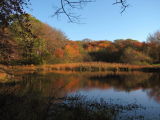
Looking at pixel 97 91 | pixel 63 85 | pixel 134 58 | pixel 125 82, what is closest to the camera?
pixel 63 85

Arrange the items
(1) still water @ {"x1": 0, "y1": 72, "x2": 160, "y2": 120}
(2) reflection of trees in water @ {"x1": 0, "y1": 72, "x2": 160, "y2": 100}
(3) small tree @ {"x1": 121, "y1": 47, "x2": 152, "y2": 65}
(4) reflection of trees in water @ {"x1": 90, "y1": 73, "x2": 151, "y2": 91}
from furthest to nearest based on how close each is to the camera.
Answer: (3) small tree @ {"x1": 121, "y1": 47, "x2": 152, "y2": 65}, (4) reflection of trees in water @ {"x1": 90, "y1": 73, "x2": 151, "y2": 91}, (2) reflection of trees in water @ {"x1": 0, "y1": 72, "x2": 160, "y2": 100}, (1) still water @ {"x1": 0, "y1": 72, "x2": 160, "y2": 120}

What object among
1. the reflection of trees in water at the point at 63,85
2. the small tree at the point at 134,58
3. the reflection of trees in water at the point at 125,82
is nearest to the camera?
the reflection of trees in water at the point at 63,85

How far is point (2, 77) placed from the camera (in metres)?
15.5

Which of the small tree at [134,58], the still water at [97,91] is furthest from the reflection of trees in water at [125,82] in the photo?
the small tree at [134,58]

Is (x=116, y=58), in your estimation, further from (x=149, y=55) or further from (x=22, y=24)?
(x=22, y=24)

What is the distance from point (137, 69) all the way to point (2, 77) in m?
23.9

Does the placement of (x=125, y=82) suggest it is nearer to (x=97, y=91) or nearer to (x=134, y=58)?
(x=97, y=91)

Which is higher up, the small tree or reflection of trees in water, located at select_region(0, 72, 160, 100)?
the small tree

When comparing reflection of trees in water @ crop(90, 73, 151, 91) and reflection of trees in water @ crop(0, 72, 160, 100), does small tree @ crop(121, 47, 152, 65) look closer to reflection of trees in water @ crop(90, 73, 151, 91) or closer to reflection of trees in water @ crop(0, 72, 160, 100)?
reflection of trees in water @ crop(90, 73, 151, 91)

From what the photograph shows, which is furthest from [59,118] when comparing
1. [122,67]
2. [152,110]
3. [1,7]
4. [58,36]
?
[58,36]

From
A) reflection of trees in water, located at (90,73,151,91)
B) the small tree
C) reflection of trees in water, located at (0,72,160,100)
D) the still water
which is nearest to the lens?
the still water

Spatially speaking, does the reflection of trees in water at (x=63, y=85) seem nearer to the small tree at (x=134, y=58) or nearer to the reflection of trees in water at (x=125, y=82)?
the reflection of trees in water at (x=125, y=82)

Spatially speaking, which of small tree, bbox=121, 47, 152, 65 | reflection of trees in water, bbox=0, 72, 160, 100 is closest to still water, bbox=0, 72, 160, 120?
reflection of trees in water, bbox=0, 72, 160, 100

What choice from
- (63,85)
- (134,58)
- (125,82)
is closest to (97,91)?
(63,85)
